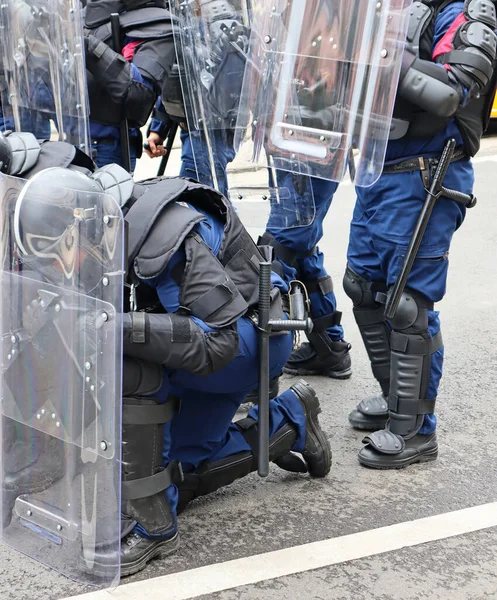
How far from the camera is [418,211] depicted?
313 centimetres

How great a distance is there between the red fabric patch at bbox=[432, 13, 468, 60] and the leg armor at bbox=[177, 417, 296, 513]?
1287mm

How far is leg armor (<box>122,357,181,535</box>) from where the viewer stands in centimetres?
257

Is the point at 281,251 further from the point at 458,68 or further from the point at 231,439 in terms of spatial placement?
the point at 458,68

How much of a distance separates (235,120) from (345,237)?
3.34 meters

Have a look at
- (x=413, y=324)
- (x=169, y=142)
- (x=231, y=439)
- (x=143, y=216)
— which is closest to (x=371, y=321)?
(x=413, y=324)

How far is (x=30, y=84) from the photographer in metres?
4.01

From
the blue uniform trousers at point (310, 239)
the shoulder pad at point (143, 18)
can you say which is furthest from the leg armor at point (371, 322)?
the shoulder pad at point (143, 18)

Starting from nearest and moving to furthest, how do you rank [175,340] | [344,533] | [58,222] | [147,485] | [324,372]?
[58,222]
[175,340]
[147,485]
[344,533]
[324,372]

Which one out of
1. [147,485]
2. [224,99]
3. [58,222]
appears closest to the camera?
[58,222]

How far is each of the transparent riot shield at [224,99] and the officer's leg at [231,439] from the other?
719 millimetres

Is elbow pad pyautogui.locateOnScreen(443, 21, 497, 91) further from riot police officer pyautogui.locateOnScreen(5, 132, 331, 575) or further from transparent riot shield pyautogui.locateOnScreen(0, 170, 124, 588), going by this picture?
transparent riot shield pyautogui.locateOnScreen(0, 170, 124, 588)

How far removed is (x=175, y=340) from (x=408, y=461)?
1192 millimetres

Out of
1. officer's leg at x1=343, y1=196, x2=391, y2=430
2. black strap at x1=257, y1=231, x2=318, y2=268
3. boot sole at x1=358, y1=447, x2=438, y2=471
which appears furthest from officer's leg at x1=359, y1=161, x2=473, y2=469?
black strap at x1=257, y1=231, x2=318, y2=268

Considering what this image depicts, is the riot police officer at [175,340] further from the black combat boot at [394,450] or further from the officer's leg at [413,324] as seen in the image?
the black combat boot at [394,450]
